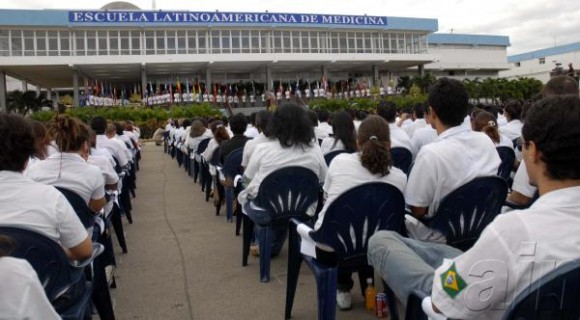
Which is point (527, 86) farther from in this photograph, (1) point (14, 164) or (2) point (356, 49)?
(1) point (14, 164)

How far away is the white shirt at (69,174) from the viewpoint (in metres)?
3.64

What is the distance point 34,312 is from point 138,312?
91.8 inches

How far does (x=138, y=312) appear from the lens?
12.5ft

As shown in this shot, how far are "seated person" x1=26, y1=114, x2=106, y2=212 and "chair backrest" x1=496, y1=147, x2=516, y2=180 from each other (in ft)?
12.5

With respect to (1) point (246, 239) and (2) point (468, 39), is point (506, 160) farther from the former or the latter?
(2) point (468, 39)

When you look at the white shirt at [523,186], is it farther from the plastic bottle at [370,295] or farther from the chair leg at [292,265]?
the chair leg at [292,265]

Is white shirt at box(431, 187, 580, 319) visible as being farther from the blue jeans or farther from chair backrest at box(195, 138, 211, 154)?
chair backrest at box(195, 138, 211, 154)

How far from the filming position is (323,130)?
335 inches

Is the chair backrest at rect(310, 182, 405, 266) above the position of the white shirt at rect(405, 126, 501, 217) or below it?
below

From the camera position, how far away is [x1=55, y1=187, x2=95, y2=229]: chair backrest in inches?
137

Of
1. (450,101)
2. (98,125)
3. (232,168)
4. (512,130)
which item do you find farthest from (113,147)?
(450,101)

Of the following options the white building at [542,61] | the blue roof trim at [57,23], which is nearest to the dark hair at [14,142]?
the blue roof trim at [57,23]

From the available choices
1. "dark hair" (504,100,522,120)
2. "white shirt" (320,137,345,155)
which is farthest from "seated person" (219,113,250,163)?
"dark hair" (504,100,522,120)

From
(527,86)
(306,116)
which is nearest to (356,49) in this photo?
(527,86)
